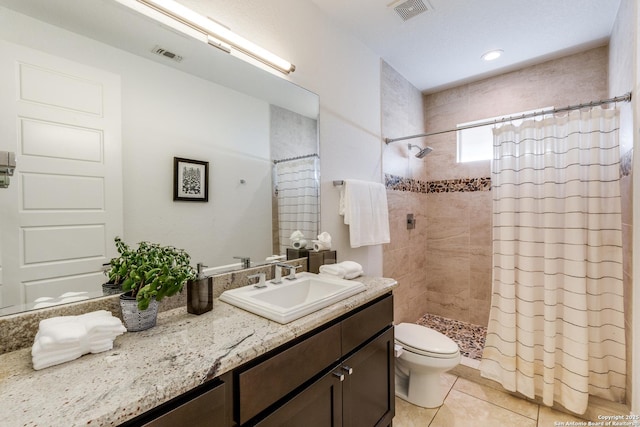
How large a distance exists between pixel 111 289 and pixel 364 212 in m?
1.47

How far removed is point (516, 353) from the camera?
6.19ft

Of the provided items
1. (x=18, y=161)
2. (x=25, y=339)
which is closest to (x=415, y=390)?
(x=25, y=339)

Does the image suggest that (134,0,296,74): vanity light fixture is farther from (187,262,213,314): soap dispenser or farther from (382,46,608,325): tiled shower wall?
(382,46,608,325): tiled shower wall

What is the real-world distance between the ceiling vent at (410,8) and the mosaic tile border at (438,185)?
3.76ft

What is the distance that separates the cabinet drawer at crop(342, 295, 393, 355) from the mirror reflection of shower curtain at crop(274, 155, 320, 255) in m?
0.58

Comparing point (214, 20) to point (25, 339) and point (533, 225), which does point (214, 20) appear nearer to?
point (25, 339)

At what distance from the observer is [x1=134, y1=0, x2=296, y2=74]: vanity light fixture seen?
1118 mm

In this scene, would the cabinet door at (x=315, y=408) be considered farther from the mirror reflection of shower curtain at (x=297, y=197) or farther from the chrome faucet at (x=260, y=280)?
the mirror reflection of shower curtain at (x=297, y=197)

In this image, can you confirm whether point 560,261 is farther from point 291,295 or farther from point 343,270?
point 291,295

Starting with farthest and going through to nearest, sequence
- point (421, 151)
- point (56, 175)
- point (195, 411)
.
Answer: point (421, 151) → point (56, 175) → point (195, 411)

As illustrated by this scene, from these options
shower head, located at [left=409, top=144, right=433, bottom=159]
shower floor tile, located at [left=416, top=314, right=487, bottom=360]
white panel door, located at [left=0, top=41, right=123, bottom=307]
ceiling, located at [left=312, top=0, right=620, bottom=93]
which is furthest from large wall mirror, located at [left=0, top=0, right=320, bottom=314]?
shower floor tile, located at [left=416, top=314, right=487, bottom=360]

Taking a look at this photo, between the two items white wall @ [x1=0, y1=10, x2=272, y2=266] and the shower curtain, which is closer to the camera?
white wall @ [x1=0, y1=10, x2=272, y2=266]

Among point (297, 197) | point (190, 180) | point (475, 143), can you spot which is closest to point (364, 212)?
point (297, 197)

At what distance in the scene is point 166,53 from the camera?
1161mm
